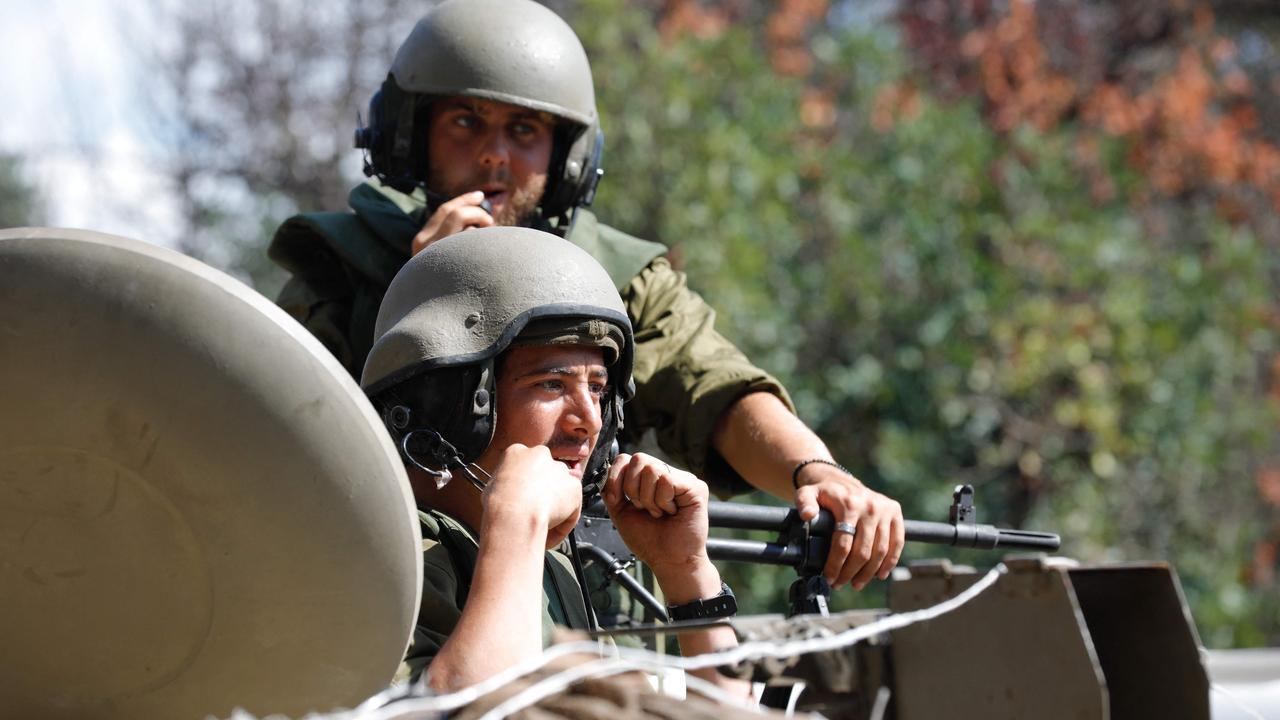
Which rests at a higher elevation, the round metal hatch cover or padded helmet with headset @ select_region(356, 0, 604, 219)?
padded helmet with headset @ select_region(356, 0, 604, 219)

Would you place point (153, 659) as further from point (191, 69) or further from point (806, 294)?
point (191, 69)

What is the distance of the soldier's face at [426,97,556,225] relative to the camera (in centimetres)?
369

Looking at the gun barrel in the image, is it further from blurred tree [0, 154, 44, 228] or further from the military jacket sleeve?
blurred tree [0, 154, 44, 228]

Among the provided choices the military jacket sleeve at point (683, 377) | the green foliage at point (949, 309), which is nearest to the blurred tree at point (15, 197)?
the green foliage at point (949, 309)

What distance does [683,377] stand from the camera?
381cm

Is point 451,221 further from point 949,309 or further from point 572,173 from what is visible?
point 949,309

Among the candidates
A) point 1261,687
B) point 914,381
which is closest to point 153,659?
point 1261,687

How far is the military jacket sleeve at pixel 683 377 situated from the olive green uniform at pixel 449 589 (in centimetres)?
82

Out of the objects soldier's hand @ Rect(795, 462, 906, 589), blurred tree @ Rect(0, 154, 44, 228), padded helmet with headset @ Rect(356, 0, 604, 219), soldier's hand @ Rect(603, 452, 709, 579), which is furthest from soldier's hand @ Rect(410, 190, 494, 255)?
blurred tree @ Rect(0, 154, 44, 228)

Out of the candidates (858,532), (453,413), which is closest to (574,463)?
(453,413)

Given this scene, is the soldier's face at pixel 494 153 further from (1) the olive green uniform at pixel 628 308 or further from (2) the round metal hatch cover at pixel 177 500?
(2) the round metal hatch cover at pixel 177 500

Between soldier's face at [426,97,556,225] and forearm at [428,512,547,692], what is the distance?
5.30 ft

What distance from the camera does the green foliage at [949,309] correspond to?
7422 mm

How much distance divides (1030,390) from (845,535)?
4.83 meters
